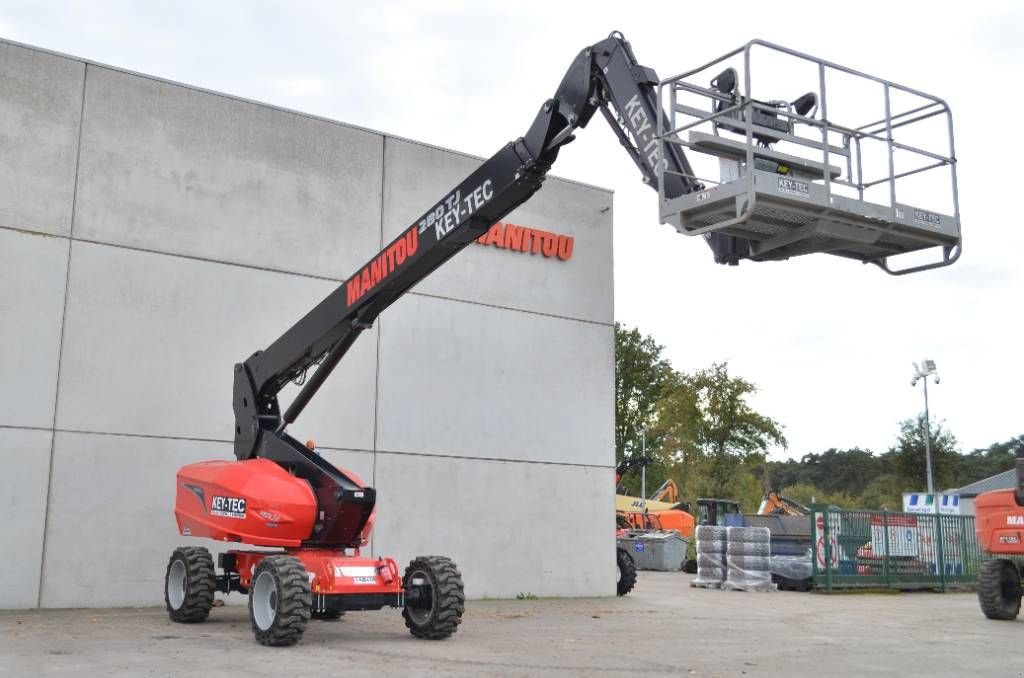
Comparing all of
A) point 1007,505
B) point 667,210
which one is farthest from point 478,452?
point 667,210

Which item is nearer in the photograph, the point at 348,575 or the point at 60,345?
the point at 348,575

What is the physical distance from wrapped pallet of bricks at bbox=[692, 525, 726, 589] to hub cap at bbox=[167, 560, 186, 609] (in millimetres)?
13025

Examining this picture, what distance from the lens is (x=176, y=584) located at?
13.1 meters

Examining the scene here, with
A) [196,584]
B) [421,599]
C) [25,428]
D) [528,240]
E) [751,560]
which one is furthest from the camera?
[751,560]

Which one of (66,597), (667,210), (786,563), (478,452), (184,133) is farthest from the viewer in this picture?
Answer: (786,563)

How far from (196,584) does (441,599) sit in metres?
3.30

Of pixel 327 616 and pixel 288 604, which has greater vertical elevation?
pixel 288 604

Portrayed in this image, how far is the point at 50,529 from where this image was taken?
566 inches

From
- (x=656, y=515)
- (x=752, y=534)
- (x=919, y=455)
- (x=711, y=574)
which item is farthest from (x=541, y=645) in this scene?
(x=919, y=455)

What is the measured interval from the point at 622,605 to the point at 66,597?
28.6ft

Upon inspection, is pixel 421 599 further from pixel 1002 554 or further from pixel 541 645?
pixel 1002 554

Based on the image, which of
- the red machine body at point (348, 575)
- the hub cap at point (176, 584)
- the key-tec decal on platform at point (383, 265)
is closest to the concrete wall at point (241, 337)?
the hub cap at point (176, 584)

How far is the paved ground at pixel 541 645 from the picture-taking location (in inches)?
379

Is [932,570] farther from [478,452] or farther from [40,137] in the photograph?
[40,137]
